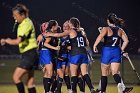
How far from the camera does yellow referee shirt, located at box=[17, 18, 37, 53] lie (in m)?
8.47

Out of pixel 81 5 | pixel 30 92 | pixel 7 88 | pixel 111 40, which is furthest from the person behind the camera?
pixel 81 5

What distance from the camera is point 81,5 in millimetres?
24594

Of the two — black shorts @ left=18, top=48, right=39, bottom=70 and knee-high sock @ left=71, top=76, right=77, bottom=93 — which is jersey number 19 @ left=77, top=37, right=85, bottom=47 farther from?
black shorts @ left=18, top=48, right=39, bottom=70

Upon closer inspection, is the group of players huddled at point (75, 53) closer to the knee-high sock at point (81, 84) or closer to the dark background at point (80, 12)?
the knee-high sock at point (81, 84)

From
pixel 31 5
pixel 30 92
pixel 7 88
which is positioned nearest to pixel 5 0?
pixel 31 5

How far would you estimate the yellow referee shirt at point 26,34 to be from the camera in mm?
8469

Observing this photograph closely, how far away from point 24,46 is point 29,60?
26 centimetres

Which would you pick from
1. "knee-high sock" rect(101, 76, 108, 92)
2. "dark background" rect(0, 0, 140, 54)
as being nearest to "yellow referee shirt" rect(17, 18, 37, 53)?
"knee-high sock" rect(101, 76, 108, 92)

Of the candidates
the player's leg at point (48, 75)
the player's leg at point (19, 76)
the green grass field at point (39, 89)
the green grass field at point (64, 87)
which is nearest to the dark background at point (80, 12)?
the green grass field at point (64, 87)

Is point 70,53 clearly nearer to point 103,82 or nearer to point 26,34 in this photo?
point 103,82

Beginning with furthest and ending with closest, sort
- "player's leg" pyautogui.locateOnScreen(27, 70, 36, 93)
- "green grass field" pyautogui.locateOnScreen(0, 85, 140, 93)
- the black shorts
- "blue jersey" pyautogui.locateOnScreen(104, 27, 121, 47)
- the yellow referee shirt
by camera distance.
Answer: "green grass field" pyautogui.locateOnScreen(0, 85, 140, 93) → "blue jersey" pyautogui.locateOnScreen(104, 27, 121, 47) → "player's leg" pyautogui.locateOnScreen(27, 70, 36, 93) → the black shorts → the yellow referee shirt

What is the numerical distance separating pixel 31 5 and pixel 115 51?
15.2 m

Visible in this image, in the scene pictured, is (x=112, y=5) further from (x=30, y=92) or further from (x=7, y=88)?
(x=30, y=92)

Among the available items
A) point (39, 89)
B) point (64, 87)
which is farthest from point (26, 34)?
point (64, 87)
